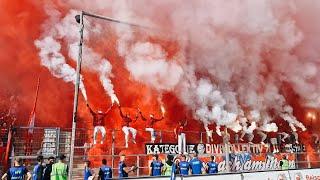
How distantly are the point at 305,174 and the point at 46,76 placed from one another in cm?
1385

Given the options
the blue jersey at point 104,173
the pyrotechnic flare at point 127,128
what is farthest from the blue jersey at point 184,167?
the pyrotechnic flare at point 127,128

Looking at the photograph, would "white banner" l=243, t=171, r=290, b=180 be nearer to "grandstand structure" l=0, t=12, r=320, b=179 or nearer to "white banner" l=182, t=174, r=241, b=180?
"grandstand structure" l=0, t=12, r=320, b=179

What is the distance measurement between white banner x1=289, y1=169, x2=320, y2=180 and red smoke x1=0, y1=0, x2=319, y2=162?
7.20 meters

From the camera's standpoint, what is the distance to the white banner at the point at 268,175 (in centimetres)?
1027

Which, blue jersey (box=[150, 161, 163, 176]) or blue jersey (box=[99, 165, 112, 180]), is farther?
blue jersey (box=[150, 161, 163, 176])

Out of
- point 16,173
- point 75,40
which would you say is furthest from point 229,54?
point 16,173

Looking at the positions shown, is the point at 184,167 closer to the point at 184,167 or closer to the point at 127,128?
the point at 184,167

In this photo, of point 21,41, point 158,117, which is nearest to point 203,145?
point 158,117

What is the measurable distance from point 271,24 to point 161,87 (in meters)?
7.77

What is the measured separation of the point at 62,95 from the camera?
18953mm

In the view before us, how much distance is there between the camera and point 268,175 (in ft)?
35.0

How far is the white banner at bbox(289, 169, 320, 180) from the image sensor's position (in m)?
11.3

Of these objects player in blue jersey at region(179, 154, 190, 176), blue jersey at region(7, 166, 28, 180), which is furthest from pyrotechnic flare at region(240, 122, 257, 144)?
blue jersey at region(7, 166, 28, 180)

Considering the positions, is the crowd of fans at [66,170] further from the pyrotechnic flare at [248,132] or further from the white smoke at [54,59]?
the pyrotechnic flare at [248,132]
